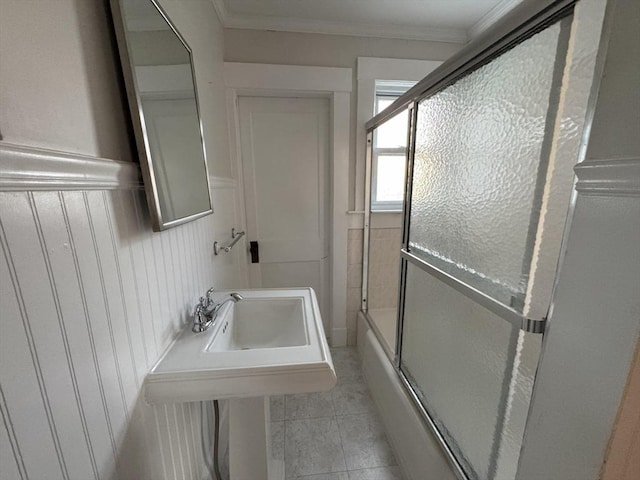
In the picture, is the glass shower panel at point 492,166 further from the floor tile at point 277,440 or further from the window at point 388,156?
the floor tile at point 277,440

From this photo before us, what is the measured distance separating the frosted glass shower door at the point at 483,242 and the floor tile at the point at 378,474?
0.39 metres

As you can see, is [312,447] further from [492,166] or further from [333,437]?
[492,166]

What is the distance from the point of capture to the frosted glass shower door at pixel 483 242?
759mm

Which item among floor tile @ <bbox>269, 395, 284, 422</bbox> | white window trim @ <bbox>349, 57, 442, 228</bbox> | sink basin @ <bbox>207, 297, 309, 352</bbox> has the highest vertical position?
white window trim @ <bbox>349, 57, 442, 228</bbox>

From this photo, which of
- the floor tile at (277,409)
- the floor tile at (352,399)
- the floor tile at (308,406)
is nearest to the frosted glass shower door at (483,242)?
the floor tile at (352,399)

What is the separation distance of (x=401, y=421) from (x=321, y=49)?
2.35m

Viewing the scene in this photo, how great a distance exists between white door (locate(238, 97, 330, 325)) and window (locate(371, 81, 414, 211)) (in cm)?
40

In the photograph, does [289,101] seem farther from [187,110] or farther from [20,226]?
[20,226]

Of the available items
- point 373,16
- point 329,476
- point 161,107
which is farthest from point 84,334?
point 373,16

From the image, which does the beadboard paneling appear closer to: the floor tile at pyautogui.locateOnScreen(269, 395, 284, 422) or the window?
the floor tile at pyautogui.locateOnScreen(269, 395, 284, 422)

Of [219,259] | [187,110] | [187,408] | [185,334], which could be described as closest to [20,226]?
[185,334]

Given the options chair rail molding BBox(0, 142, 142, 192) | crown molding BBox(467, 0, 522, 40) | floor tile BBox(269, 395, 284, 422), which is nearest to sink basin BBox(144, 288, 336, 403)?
chair rail molding BBox(0, 142, 142, 192)

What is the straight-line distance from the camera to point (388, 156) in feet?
6.77

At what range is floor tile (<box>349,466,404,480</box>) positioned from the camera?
1.25 metres
